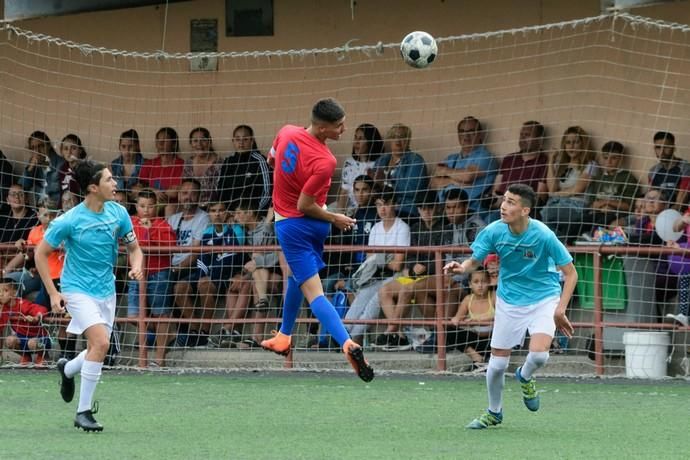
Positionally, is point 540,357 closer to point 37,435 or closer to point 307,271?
point 307,271

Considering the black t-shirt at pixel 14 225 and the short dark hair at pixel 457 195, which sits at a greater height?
the short dark hair at pixel 457 195

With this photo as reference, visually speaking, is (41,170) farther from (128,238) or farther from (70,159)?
(128,238)

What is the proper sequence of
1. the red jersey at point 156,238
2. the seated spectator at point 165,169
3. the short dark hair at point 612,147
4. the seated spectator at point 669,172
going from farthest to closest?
the seated spectator at point 165,169 < the red jersey at point 156,238 < the short dark hair at point 612,147 < the seated spectator at point 669,172

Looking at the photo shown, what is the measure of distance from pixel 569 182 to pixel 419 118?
192 centimetres

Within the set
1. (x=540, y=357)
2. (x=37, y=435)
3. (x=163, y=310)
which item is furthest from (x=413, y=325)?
(x=37, y=435)

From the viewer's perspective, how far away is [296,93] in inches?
592

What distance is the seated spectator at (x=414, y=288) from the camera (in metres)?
13.4

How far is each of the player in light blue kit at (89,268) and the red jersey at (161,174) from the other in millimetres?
5074

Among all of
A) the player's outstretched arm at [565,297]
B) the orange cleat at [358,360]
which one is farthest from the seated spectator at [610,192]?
the orange cleat at [358,360]

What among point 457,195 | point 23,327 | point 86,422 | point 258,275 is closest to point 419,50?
point 457,195

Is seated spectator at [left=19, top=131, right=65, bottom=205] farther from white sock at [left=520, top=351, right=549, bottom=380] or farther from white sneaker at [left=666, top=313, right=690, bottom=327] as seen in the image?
white sock at [left=520, top=351, right=549, bottom=380]

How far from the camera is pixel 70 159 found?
14992 mm

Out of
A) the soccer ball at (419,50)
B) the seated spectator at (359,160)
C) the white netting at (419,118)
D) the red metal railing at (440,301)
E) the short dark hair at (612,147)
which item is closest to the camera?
the soccer ball at (419,50)

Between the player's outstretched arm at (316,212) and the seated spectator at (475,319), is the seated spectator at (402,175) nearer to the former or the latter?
the seated spectator at (475,319)
